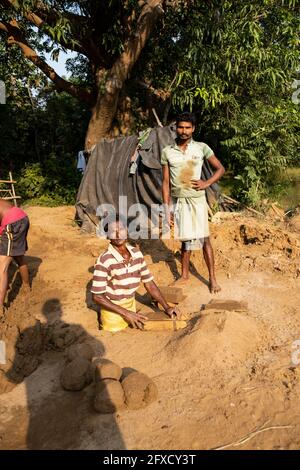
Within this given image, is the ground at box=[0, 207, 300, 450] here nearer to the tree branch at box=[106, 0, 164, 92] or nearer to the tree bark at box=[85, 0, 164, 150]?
the tree bark at box=[85, 0, 164, 150]

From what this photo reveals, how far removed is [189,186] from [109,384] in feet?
7.78

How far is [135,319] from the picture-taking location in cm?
342

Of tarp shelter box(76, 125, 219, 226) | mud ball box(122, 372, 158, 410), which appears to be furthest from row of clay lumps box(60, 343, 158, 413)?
tarp shelter box(76, 125, 219, 226)

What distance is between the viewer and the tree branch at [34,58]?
7742 millimetres

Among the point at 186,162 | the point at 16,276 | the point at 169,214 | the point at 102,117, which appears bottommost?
the point at 16,276

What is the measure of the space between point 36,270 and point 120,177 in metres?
2.53

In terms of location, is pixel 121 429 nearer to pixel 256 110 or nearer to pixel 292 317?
pixel 292 317

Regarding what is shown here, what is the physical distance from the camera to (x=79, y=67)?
1138cm

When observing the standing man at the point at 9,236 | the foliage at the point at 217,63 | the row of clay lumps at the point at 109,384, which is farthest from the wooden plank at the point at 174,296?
the foliage at the point at 217,63

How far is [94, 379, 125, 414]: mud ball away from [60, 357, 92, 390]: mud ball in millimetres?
280

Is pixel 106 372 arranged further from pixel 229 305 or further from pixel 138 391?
pixel 229 305

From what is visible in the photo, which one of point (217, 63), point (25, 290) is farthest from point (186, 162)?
point (217, 63)

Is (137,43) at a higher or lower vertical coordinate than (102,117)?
higher

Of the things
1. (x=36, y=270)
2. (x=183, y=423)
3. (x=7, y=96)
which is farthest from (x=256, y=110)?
(x=7, y=96)
